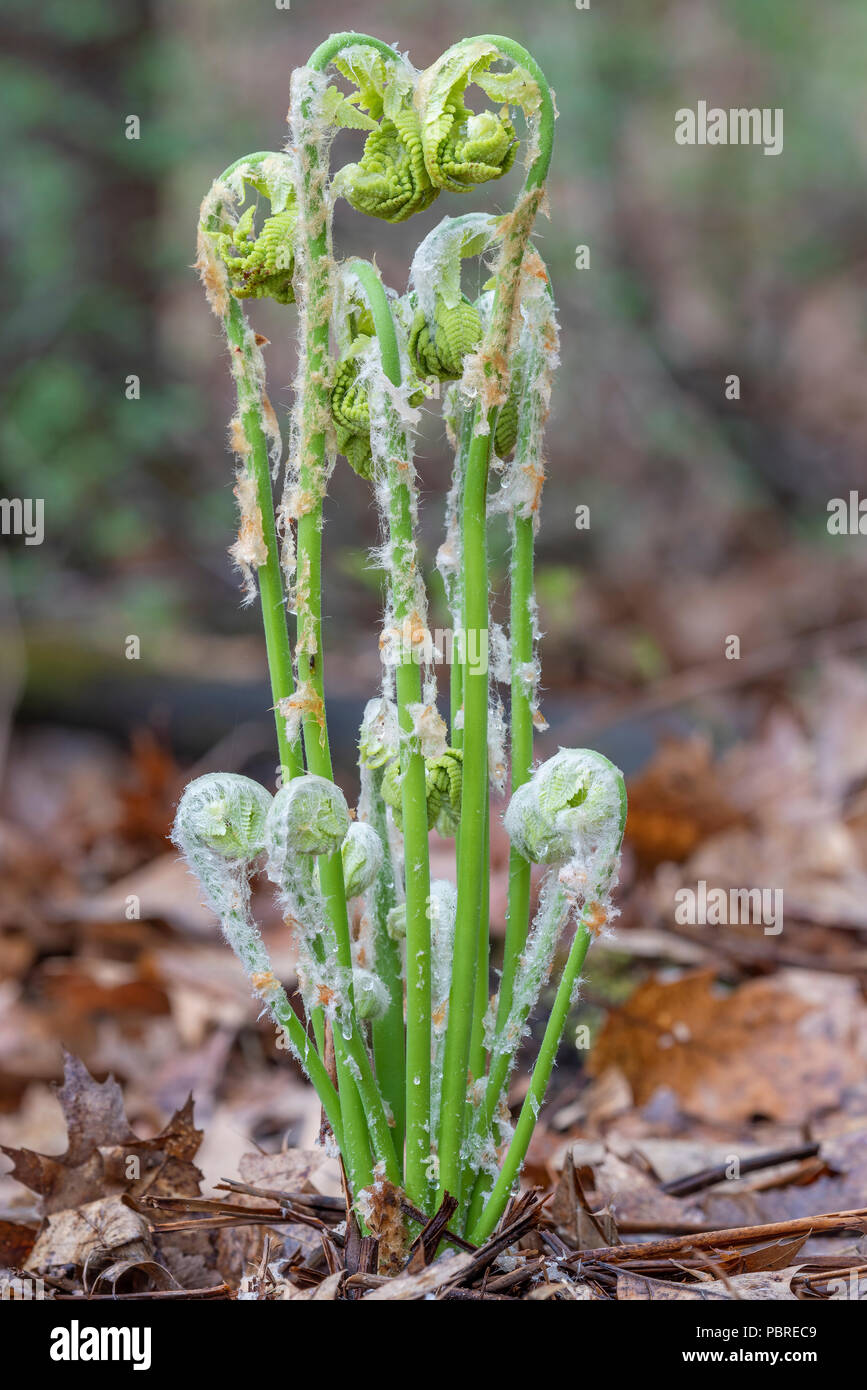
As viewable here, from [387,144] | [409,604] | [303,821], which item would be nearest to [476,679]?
[409,604]

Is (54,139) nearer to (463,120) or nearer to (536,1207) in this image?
(463,120)

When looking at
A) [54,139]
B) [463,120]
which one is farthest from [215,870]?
[54,139]

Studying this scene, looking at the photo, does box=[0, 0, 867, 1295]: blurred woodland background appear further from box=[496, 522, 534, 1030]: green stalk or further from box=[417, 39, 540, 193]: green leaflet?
box=[417, 39, 540, 193]: green leaflet

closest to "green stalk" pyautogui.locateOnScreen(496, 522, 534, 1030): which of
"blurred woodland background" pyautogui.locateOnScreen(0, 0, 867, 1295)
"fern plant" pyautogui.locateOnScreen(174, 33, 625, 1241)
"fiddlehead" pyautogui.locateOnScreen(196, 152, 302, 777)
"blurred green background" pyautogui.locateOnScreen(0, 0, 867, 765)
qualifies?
"fern plant" pyautogui.locateOnScreen(174, 33, 625, 1241)

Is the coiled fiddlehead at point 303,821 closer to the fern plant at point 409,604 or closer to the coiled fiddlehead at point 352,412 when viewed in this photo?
the fern plant at point 409,604

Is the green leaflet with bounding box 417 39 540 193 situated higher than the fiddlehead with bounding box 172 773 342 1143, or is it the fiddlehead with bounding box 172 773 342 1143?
the green leaflet with bounding box 417 39 540 193
